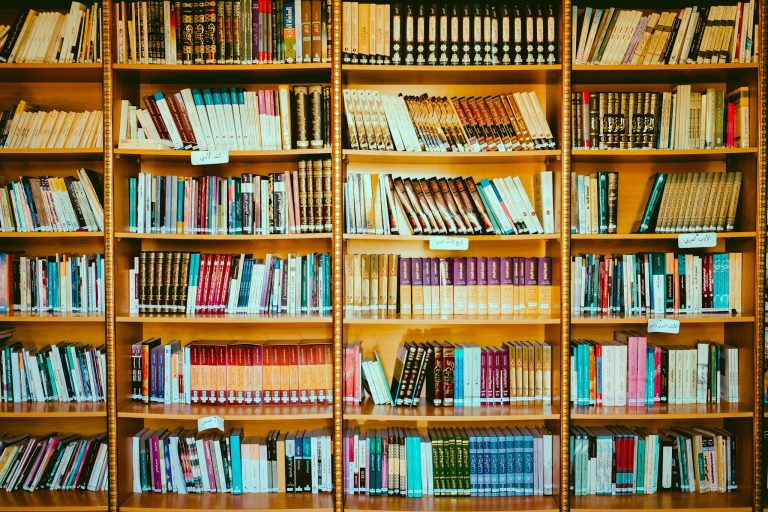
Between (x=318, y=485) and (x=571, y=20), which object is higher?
(x=571, y=20)

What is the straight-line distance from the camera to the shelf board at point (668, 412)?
7.88ft

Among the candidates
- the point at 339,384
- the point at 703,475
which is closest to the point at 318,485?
the point at 339,384

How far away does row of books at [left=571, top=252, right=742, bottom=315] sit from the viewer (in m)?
2.52

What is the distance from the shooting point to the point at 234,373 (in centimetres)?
256

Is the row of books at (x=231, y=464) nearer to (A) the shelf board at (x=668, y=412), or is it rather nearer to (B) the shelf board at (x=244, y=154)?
(A) the shelf board at (x=668, y=412)

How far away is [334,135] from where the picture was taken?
95.9 inches

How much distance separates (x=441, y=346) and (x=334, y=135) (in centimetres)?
106

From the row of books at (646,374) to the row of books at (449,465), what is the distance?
32cm

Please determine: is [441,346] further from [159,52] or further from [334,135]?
[159,52]

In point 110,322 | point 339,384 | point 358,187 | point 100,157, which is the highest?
point 100,157

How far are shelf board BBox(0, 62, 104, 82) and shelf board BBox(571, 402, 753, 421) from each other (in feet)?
8.71

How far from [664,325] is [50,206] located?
2.79 metres

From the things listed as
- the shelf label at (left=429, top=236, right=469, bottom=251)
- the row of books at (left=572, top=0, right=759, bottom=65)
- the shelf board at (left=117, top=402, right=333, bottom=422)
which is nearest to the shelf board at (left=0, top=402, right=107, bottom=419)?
the shelf board at (left=117, top=402, right=333, bottom=422)

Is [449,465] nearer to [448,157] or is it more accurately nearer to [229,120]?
[448,157]
